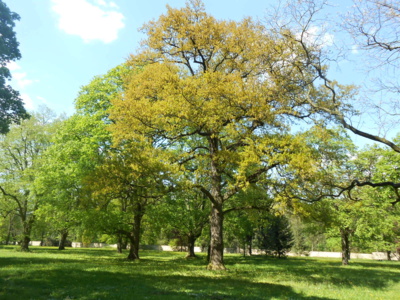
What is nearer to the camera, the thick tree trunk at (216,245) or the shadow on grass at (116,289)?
the shadow on grass at (116,289)

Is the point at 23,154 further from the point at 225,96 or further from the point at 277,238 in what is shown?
the point at 277,238

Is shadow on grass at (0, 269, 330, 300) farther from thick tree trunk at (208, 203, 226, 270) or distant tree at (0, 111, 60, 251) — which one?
distant tree at (0, 111, 60, 251)

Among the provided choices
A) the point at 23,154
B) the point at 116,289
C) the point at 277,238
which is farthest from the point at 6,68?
the point at 277,238

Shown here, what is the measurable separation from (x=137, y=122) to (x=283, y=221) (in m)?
33.1

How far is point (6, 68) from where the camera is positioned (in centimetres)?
1823

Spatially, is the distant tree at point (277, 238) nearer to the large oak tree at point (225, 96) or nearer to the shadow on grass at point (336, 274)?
the shadow on grass at point (336, 274)

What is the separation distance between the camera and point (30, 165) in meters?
38.2

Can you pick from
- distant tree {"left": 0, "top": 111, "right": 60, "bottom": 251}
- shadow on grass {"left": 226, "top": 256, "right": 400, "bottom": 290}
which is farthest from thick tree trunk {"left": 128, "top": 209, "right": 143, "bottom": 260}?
distant tree {"left": 0, "top": 111, "right": 60, "bottom": 251}

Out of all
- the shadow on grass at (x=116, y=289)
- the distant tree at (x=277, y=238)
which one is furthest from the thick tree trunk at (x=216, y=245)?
the distant tree at (x=277, y=238)

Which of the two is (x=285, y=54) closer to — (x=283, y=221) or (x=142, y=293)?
(x=142, y=293)

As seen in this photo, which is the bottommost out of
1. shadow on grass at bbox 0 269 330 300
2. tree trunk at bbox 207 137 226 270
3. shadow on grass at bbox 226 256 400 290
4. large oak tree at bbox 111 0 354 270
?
shadow on grass at bbox 226 256 400 290

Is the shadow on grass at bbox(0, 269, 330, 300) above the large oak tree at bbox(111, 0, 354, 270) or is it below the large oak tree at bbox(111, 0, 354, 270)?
below

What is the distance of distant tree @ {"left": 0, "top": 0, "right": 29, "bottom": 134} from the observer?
59.4 ft

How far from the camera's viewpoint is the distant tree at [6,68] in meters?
18.1
